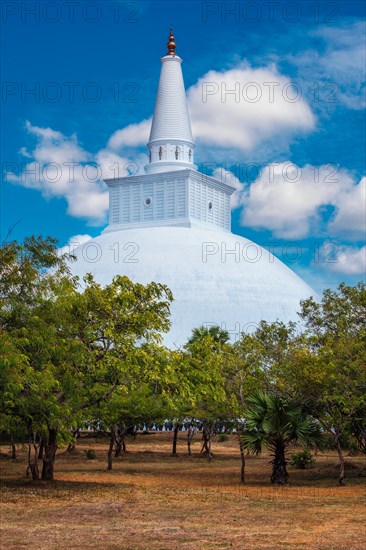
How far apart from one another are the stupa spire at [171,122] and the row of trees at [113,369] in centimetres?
3989

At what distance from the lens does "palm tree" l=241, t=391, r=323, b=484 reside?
2714 centimetres

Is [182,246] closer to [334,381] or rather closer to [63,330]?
[334,381]

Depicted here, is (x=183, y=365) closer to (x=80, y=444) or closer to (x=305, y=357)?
(x=305, y=357)

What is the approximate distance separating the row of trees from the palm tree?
0.03m

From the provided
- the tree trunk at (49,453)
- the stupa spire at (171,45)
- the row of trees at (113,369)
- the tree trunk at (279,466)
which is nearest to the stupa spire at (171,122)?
the stupa spire at (171,45)

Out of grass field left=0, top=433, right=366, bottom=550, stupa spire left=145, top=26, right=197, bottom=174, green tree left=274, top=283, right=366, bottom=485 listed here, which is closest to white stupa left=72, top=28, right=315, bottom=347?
stupa spire left=145, top=26, right=197, bottom=174

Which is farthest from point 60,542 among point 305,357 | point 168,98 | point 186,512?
point 168,98

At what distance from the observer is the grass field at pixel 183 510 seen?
15.4 metres

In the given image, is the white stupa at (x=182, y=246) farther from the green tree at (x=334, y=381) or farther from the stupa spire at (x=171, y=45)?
the green tree at (x=334, y=381)

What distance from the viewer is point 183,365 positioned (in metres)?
25.3

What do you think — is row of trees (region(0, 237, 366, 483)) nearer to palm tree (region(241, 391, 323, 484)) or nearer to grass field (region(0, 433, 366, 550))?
palm tree (region(241, 391, 323, 484))

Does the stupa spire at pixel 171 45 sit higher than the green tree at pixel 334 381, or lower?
higher

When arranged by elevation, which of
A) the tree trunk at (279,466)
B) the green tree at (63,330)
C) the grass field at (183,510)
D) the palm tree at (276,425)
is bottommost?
the grass field at (183,510)

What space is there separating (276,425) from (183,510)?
779cm
